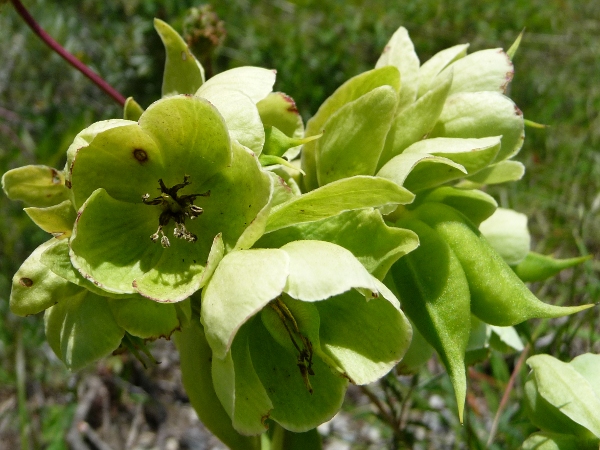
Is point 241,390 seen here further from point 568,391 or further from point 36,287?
point 568,391

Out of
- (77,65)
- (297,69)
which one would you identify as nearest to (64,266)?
(77,65)

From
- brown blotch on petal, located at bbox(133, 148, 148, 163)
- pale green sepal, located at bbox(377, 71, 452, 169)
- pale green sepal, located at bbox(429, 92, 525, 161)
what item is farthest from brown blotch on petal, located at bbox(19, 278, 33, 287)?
pale green sepal, located at bbox(429, 92, 525, 161)

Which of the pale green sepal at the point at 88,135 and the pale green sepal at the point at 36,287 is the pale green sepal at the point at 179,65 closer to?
the pale green sepal at the point at 88,135

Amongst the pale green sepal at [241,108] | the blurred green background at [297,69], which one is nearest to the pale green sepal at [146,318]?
the pale green sepal at [241,108]

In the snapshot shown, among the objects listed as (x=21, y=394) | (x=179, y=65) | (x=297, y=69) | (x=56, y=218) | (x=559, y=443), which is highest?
(x=179, y=65)

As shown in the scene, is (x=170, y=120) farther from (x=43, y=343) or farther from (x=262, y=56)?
(x=262, y=56)
